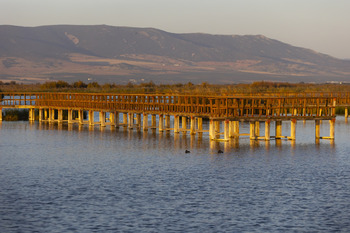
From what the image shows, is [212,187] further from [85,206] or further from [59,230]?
[59,230]

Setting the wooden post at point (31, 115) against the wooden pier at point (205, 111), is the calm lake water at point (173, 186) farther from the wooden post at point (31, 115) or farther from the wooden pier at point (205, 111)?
the wooden post at point (31, 115)

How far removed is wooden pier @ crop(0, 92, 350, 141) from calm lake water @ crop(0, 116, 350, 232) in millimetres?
1949

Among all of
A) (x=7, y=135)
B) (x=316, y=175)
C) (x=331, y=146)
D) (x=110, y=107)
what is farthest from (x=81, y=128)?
(x=316, y=175)

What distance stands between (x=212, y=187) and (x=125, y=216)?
7723 mm

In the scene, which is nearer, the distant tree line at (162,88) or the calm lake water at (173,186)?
the calm lake water at (173,186)

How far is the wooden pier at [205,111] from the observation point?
187 feet

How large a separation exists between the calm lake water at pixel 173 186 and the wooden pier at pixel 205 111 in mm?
1949

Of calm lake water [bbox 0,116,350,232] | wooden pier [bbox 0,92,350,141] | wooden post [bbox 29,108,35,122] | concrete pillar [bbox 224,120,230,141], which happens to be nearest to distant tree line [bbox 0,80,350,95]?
wooden pier [bbox 0,92,350,141]

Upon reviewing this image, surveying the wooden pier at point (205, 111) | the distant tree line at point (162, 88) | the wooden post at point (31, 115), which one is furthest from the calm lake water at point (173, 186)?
the distant tree line at point (162, 88)

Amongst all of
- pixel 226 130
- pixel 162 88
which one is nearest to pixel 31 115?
pixel 226 130

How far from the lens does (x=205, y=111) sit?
63.2 meters

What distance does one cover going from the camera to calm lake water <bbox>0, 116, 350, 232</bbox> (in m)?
28.5

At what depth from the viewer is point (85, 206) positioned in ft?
103

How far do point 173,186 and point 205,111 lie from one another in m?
27.2
